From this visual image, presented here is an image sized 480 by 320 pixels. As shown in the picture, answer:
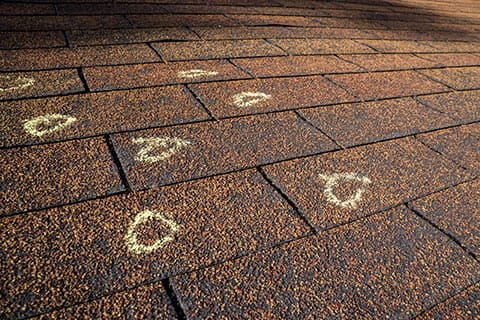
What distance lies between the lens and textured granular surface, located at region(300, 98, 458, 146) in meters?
2.34

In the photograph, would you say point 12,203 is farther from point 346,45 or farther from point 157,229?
point 346,45

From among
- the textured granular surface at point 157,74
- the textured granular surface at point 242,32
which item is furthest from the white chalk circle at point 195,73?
the textured granular surface at point 242,32

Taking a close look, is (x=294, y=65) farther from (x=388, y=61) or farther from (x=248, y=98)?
(x=388, y=61)

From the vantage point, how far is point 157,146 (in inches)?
78.1

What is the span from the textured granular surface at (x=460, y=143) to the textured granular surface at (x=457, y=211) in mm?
271

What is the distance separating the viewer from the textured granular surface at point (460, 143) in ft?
7.35

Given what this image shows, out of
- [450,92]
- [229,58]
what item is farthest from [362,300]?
[450,92]

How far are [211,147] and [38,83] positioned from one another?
1.28 meters

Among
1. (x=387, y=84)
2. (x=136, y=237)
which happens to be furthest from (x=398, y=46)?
(x=136, y=237)

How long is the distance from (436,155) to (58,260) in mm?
2048

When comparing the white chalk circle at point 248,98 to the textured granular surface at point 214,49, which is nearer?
the white chalk circle at point 248,98

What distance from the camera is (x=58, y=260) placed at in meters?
1.34

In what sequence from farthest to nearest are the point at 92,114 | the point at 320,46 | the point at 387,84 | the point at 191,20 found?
the point at 191,20 < the point at 320,46 < the point at 387,84 < the point at 92,114

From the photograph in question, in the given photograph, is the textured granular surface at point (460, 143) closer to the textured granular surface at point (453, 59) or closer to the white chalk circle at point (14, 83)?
the textured granular surface at point (453, 59)
